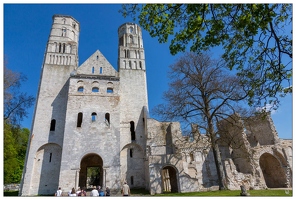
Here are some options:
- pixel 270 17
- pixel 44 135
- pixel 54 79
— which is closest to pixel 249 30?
pixel 270 17

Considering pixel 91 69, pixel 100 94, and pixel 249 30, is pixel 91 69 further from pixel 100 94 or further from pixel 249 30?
pixel 249 30

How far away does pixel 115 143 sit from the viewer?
19.8 meters

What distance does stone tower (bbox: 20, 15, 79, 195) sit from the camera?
18750 mm

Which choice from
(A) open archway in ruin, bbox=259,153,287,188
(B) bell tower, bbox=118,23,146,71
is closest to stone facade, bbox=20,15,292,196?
(A) open archway in ruin, bbox=259,153,287,188

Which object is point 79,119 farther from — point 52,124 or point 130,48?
point 130,48

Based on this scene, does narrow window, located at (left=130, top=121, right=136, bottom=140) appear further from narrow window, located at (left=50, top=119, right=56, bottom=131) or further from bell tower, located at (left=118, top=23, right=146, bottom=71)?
narrow window, located at (left=50, top=119, right=56, bottom=131)

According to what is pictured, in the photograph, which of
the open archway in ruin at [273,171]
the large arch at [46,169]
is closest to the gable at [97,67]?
the large arch at [46,169]

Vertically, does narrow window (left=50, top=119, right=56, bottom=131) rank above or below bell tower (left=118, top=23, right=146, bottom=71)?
below

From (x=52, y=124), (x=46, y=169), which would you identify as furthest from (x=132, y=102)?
(x=46, y=169)

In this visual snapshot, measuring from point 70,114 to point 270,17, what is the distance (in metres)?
19.4

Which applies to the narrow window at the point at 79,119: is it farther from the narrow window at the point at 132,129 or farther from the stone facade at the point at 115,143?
the narrow window at the point at 132,129

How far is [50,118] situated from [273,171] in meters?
26.3

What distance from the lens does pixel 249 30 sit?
5789mm

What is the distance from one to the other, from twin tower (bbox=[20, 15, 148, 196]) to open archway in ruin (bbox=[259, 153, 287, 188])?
14.9 metres
